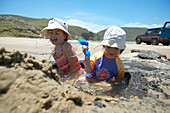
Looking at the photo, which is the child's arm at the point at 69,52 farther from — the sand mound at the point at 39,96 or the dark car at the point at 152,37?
the dark car at the point at 152,37

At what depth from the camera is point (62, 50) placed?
266 centimetres

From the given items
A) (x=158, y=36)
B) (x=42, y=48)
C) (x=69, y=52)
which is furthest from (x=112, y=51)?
(x=158, y=36)

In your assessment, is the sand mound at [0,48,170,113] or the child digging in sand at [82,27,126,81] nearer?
the sand mound at [0,48,170,113]

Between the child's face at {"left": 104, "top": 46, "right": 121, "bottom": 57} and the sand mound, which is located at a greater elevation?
the child's face at {"left": 104, "top": 46, "right": 121, "bottom": 57}

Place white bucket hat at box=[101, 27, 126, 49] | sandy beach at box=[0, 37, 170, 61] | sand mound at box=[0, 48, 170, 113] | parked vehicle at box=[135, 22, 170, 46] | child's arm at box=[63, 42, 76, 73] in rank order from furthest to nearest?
parked vehicle at box=[135, 22, 170, 46] < sandy beach at box=[0, 37, 170, 61] < child's arm at box=[63, 42, 76, 73] < white bucket hat at box=[101, 27, 126, 49] < sand mound at box=[0, 48, 170, 113]

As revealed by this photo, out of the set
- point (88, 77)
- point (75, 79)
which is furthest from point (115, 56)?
point (75, 79)

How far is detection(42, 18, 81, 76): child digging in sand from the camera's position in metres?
2.61

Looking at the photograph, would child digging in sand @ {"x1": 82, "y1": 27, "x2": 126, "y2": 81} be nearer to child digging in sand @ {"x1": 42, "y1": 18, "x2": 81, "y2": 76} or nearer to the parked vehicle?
child digging in sand @ {"x1": 42, "y1": 18, "x2": 81, "y2": 76}

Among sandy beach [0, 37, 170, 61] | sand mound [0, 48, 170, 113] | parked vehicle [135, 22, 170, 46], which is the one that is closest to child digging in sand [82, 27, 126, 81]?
sandy beach [0, 37, 170, 61]

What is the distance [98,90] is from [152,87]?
81 cm

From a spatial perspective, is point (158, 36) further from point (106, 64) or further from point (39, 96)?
point (39, 96)

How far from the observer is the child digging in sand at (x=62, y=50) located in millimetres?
2609

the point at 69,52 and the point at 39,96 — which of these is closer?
the point at 39,96

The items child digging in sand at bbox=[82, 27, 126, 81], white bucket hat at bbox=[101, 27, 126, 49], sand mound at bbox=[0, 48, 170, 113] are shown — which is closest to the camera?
sand mound at bbox=[0, 48, 170, 113]
